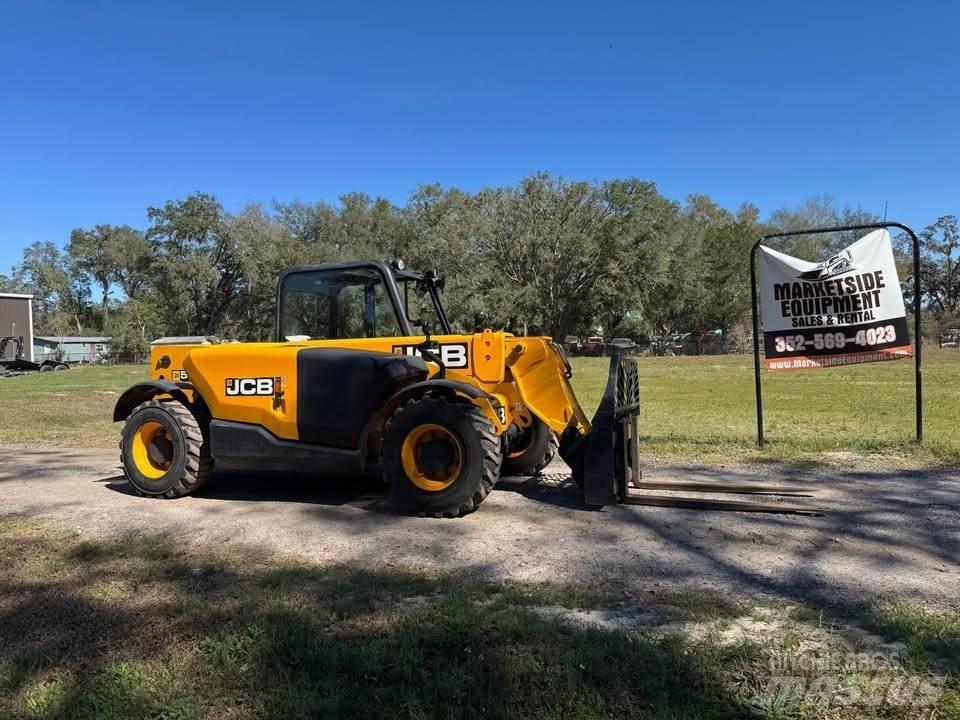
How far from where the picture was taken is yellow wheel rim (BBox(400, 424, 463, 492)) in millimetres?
5879

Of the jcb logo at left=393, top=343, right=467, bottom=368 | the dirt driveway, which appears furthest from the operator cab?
the dirt driveway

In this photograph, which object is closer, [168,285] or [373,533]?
[373,533]

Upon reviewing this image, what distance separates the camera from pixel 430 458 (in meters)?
5.93

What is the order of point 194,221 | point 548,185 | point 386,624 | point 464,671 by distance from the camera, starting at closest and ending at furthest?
point 464,671 < point 386,624 < point 548,185 < point 194,221

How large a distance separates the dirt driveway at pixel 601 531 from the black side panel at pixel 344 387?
0.72m

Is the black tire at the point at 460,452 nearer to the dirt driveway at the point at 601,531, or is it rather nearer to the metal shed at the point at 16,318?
the dirt driveway at the point at 601,531

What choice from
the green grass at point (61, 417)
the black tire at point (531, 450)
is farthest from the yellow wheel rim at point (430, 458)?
the green grass at point (61, 417)

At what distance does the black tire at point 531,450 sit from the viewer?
743 cm

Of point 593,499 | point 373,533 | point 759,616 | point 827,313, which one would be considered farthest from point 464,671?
point 827,313

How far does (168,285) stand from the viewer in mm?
→ 56625

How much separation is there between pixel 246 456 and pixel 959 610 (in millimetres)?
5443

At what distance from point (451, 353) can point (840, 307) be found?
17.8ft

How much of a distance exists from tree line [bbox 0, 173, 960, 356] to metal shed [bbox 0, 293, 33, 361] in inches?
343

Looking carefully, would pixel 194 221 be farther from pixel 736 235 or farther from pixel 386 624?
pixel 386 624
